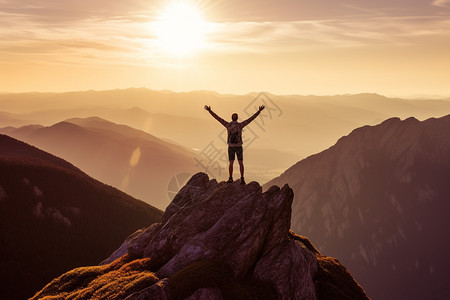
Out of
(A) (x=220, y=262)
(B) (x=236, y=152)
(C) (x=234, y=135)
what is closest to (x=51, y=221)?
(A) (x=220, y=262)

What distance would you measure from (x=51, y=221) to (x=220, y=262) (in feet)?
293

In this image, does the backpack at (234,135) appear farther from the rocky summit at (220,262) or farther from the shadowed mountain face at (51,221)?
the shadowed mountain face at (51,221)

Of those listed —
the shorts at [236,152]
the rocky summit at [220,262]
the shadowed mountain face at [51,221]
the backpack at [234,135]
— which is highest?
the backpack at [234,135]

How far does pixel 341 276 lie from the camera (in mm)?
40438

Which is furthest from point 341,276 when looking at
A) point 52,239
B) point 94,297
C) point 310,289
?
point 52,239

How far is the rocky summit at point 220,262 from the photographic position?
1070 inches

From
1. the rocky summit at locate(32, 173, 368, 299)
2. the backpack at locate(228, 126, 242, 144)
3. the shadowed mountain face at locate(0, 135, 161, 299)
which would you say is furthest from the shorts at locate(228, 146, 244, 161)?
the shadowed mountain face at locate(0, 135, 161, 299)

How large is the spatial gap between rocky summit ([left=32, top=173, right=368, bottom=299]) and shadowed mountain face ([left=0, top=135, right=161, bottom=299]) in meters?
60.1

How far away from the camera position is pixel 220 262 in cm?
2972

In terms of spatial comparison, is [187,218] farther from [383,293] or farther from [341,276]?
[383,293]

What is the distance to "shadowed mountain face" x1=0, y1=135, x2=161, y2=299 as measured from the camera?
84.4 meters

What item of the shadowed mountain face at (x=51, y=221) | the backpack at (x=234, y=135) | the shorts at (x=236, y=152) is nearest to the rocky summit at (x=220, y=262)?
the shorts at (x=236, y=152)

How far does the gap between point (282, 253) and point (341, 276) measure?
13.2 metres

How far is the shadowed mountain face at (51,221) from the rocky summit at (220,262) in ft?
197
